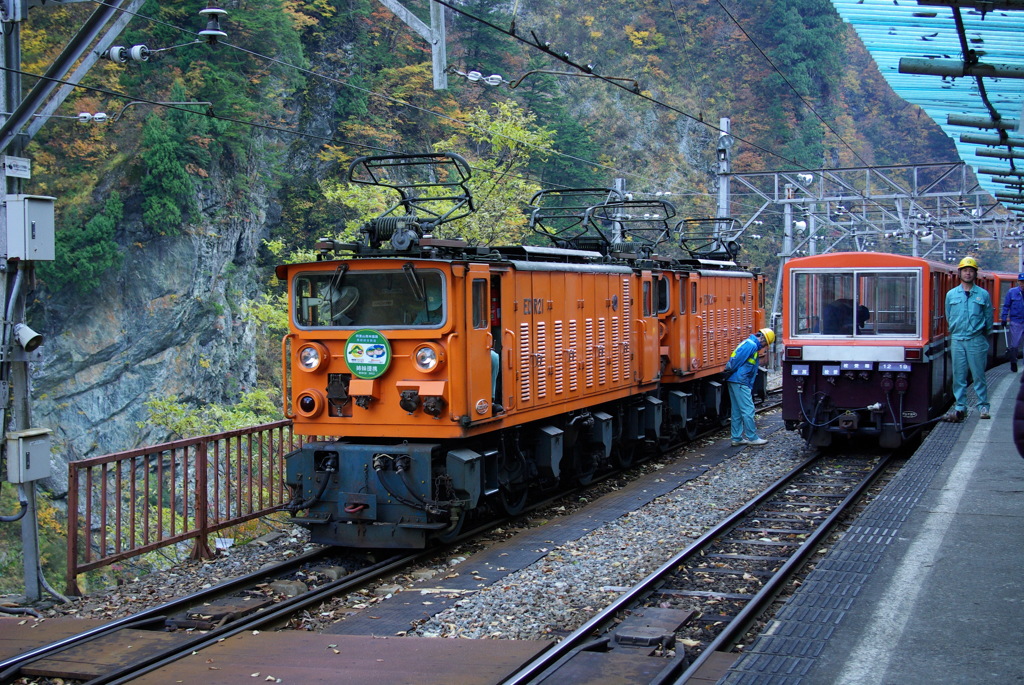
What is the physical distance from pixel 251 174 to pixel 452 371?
86.5 ft

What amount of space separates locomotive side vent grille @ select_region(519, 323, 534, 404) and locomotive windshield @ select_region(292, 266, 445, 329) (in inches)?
61.4

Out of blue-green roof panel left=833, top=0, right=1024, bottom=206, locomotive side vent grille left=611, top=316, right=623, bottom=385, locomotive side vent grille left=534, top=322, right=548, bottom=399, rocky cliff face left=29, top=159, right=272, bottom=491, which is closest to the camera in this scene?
blue-green roof panel left=833, top=0, right=1024, bottom=206

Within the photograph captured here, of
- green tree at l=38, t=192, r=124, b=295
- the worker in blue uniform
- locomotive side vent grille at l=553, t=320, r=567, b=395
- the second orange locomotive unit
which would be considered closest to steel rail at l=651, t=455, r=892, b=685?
the second orange locomotive unit

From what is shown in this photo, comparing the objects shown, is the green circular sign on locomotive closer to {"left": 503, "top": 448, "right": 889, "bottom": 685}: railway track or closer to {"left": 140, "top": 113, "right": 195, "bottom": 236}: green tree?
{"left": 503, "top": 448, "right": 889, "bottom": 685}: railway track

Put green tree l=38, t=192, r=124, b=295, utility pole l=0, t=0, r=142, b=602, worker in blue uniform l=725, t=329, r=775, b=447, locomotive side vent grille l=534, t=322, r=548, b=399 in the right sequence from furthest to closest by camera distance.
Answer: green tree l=38, t=192, r=124, b=295 → worker in blue uniform l=725, t=329, r=775, b=447 → locomotive side vent grille l=534, t=322, r=548, b=399 → utility pole l=0, t=0, r=142, b=602

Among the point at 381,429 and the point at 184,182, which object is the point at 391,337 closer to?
the point at 381,429

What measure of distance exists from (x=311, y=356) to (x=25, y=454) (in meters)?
2.71

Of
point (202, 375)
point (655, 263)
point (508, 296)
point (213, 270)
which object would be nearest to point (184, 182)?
point (213, 270)

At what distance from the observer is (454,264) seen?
9.10 m

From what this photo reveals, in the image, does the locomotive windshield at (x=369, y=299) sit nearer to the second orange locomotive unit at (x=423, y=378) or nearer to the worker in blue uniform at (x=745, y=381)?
the second orange locomotive unit at (x=423, y=378)

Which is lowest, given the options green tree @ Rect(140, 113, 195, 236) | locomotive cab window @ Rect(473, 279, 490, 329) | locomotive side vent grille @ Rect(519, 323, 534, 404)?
locomotive side vent grille @ Rect(519, 323, 534, 404)

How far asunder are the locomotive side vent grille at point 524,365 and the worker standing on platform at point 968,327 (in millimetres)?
5837

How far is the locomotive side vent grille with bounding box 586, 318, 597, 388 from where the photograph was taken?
1242 cm

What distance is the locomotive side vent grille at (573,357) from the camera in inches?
466
